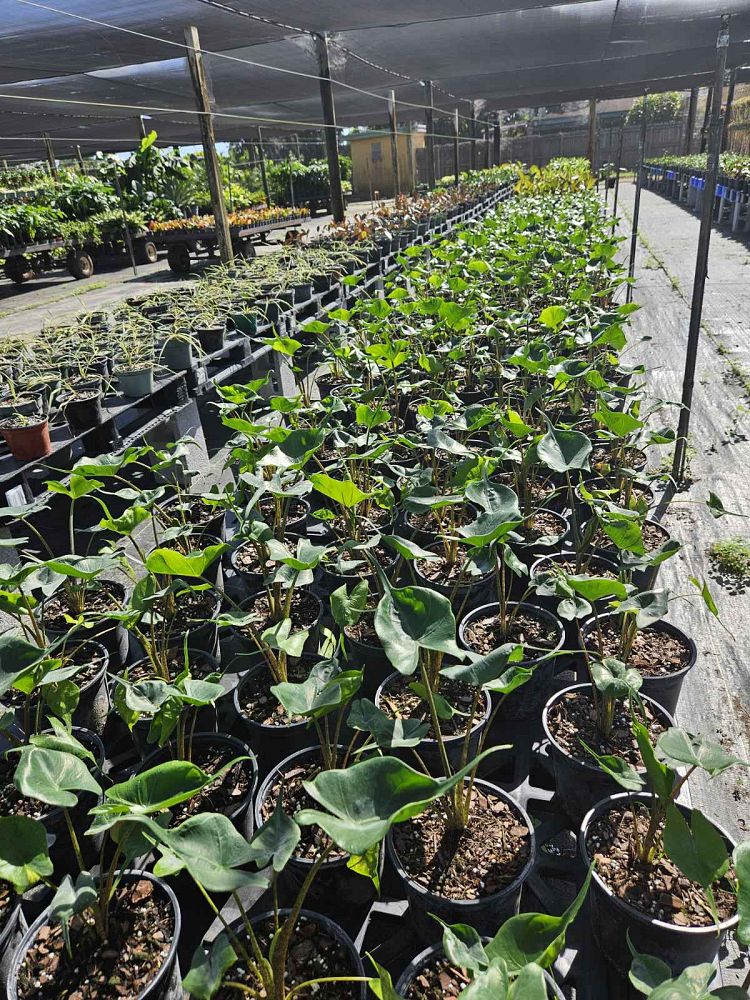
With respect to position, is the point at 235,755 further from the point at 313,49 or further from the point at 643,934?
the point at 313,49

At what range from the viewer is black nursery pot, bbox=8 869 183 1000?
1.02 meters

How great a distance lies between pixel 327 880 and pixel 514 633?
0.78 m

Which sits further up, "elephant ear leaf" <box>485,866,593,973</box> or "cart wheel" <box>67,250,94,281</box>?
"elephant ear leaf" <box>485,866,593,973</box>

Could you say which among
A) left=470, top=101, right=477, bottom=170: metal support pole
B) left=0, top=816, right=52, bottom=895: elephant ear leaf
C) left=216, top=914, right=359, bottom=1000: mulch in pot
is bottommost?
left=216, top=914, right=359, bottom=1000: mulch in pot

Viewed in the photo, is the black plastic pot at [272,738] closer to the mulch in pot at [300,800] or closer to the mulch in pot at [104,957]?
the mulch in pot at [300,800]

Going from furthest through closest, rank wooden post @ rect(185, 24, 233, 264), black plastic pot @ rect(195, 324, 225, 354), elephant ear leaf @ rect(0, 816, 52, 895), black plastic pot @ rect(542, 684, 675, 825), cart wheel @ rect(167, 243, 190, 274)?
1. cart wheel @ rect(167, 243, 190, 274)
2. wooden post @ rect(185, 24, 233, 264)
3. black plastic pot @ rect(195, 324, 225, 354)
4. black plastic pot @ rect(542, 684, 675, 825)
5. elephant ear leaf @ rect(0, 816, 52, 895)

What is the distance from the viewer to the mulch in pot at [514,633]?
1726mm

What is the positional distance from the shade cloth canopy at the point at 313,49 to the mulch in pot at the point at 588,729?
4.07 m

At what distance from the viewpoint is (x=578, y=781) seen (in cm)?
140

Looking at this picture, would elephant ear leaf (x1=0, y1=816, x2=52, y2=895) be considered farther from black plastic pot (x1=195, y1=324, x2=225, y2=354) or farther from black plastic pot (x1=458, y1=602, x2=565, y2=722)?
black plastic pot (x1=195, y1=324, x2=225, y2=354)

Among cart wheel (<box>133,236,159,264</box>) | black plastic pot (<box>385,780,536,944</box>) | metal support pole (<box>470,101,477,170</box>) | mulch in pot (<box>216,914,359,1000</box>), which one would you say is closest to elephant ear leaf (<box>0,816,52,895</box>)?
mulch in pot (<box>216,914,359,1000</box>)

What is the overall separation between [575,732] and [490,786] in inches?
Result: 9.7

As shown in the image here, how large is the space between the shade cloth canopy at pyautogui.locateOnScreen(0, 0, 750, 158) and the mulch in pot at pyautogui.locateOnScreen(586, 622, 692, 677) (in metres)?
3.93

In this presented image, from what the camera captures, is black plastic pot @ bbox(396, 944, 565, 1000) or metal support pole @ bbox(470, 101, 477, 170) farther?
metal support pole @ bbox(470, 101, 477, 170)
